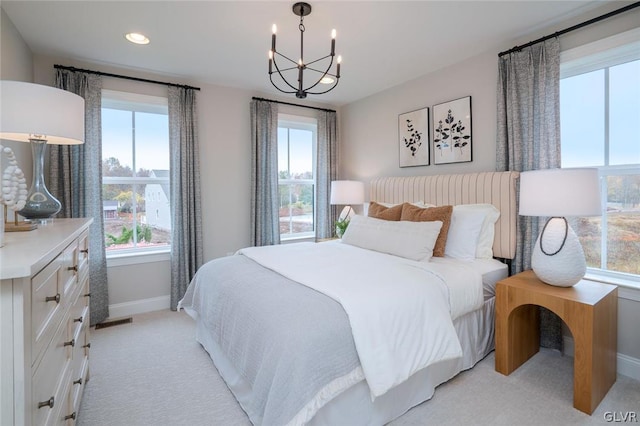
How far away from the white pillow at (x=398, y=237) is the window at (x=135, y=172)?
2.26 meters

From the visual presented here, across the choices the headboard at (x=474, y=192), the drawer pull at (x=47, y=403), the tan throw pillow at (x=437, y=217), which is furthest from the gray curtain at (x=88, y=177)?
the headboard at (x=474, y=192)

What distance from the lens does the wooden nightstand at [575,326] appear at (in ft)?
5.83

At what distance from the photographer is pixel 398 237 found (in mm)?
2627

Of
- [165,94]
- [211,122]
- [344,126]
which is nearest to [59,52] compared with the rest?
[165,94]

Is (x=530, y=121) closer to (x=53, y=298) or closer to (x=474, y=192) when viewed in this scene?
(x=474, y=192)

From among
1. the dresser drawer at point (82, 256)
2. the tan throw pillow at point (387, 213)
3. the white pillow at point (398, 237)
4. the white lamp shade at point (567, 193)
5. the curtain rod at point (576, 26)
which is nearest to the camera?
the dresser drawer at point (82, 256)

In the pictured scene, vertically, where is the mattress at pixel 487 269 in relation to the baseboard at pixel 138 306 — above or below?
above

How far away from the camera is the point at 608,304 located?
1.94 m

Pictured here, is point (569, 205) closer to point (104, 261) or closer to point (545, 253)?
point (545, 253)

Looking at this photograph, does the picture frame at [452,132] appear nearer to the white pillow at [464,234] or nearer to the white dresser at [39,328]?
the white pillow at [464,234]

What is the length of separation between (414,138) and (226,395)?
3.09m

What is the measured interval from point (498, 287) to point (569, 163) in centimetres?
124

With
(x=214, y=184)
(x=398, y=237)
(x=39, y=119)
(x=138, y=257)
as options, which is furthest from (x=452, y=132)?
(x=138, y=257)

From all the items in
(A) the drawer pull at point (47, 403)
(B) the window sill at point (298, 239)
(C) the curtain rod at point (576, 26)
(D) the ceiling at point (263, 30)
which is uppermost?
(D) the ceiling at point (263, 30)
